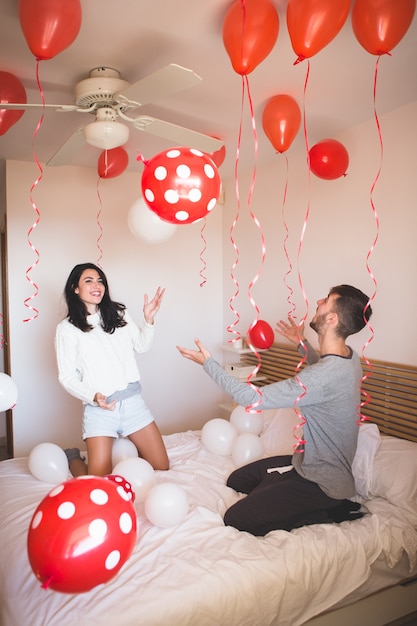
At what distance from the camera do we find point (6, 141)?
2.82 m

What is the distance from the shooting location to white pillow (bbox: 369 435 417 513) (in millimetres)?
1881

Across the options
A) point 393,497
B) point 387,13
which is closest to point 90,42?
point 387,13

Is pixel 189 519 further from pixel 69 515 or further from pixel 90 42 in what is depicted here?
pixel 90 42

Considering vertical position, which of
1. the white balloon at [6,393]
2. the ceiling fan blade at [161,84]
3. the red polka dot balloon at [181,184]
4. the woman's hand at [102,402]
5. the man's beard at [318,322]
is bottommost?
the woman's hand at [102,402]

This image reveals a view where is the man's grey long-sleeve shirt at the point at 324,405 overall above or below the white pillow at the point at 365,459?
above

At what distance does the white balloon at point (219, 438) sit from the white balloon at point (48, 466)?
80 centimetres

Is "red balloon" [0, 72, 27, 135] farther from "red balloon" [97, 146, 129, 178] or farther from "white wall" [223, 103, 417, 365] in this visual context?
"white wall" [223, 103, 417, 365]

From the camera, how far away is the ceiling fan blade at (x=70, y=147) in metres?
1.92

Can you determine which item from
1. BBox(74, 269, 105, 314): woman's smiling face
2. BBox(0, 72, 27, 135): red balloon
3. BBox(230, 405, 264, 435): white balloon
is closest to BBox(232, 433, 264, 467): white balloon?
BBox(230, 405, 264, 435): white balloon

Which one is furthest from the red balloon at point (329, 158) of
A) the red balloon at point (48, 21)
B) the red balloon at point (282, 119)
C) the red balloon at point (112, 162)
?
the red balloon at point (48, 21)

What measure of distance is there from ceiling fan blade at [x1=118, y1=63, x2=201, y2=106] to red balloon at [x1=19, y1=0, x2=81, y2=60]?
28 cm

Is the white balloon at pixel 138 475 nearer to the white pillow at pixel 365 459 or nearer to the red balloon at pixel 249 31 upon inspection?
the white pillow at pixel 365 459

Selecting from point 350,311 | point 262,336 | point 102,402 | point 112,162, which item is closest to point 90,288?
point 102,402

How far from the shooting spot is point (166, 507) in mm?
1689
